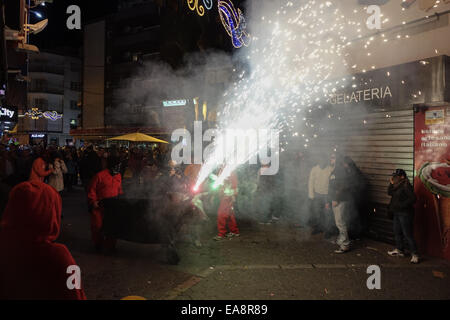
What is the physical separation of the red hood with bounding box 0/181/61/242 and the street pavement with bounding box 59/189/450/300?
2.61m

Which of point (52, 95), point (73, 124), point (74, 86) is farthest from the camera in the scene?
point (74, 86)

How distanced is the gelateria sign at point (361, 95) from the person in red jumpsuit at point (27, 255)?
645cm

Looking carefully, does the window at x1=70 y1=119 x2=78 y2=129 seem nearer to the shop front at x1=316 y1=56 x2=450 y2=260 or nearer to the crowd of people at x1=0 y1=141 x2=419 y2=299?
the crowd of people at x1=0 y1=141 x2=419 y2=299

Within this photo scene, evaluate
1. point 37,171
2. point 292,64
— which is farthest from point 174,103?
point 292,64

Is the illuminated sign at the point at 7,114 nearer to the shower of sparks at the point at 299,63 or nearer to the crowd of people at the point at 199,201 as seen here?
the crowd of people at the point at 199,201

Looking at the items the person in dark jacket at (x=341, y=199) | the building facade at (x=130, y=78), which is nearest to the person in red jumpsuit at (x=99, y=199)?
the person in dark jacket at (x=341, y=199)

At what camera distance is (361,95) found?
6723 mm

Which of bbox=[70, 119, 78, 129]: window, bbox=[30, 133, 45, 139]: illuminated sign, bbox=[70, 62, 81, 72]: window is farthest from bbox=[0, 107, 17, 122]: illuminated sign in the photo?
bbox=[70, 62, 81, 72]: window

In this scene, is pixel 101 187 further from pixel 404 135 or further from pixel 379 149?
pixel 404 135

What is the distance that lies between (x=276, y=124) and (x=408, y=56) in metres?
→ 3.98

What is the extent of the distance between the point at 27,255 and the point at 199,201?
4.85 m

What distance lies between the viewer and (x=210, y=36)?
16.9m

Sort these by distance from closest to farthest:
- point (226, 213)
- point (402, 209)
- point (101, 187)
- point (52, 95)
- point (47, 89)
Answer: point (402, 209) → point (101, 187) → point (226, 213) → point (47, 89) → point (52, 95)

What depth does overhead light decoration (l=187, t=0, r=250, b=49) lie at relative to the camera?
24.4 ft
